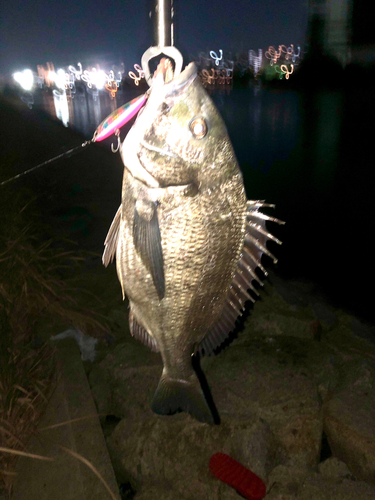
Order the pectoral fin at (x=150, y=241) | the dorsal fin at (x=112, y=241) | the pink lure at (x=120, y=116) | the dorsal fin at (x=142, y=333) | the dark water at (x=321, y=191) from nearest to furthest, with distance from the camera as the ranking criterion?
the pink lure at (x=120, y=116), the pectoral fin at (x=150, y=241), the dorsal fin at (x=112, y=241), the dorsal fin at (x=142, y=333), the dark water at (x=321, y=191)

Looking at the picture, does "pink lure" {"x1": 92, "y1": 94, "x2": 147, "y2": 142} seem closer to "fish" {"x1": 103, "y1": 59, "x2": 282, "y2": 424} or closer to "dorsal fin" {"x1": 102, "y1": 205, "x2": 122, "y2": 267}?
"fish" {"x1": 103, "y1": 59, "x2": 282, "y2": 424}

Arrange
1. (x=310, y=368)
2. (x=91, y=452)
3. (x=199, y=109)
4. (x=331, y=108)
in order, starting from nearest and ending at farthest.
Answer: (x=199, y=109) → (x=91, y=452) → (x=310, y=368) → (x=331, y=108)

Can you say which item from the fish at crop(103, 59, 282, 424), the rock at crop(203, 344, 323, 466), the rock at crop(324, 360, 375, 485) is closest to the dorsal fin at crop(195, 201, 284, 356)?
the fish at crop(103, 59, 282, 424)

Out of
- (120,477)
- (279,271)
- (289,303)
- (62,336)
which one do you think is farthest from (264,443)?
(279,271)

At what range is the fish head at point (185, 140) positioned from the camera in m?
1.21

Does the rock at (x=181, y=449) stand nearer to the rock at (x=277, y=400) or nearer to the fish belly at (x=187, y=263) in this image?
the rock at (x=277, y=400)

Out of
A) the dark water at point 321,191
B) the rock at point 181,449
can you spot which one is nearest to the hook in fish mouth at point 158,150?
the rock at point 181,449

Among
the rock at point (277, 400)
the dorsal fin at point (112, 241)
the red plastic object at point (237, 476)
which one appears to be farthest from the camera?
the rock at point (277, 400)

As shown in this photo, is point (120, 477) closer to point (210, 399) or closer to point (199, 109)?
point (210, 399)

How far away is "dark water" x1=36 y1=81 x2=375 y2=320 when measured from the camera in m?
6.79

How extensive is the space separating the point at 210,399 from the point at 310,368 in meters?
1.02

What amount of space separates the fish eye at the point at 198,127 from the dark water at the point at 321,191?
534 centimetres

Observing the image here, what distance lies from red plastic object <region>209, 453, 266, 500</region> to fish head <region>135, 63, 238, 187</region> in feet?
6.84

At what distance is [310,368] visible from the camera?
3.05 m
